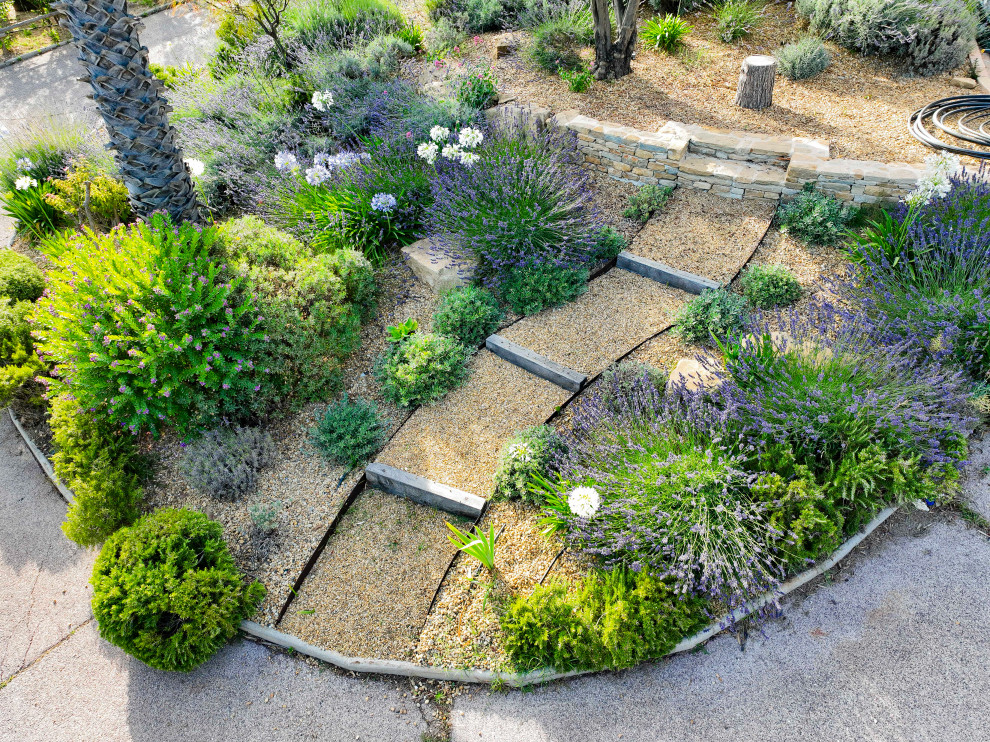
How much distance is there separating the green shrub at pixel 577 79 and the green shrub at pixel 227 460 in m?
6.00

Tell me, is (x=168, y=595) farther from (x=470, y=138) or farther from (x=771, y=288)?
(x=771, y=288)

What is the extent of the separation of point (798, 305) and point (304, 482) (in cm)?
477

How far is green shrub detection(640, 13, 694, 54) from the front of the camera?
868 cm

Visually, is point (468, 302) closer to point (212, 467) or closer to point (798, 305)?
point (212, 467)

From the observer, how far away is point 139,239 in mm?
5285

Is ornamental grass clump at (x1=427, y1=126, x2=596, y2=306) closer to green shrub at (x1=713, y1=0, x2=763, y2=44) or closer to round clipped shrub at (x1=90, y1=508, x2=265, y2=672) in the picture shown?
round clipped shrub at (x1=90, y1=508, x2=265, y2=672)

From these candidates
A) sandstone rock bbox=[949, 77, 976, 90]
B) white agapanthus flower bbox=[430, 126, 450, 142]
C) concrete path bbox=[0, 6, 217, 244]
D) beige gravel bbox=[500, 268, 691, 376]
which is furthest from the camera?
concrete path bbox=[0, 6, 217, 244]

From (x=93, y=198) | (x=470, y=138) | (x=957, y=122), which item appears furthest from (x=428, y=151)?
(x=957, y=122)

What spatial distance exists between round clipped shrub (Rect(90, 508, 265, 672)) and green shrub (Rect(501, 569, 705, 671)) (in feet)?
6.40

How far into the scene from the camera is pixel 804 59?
25.6ft

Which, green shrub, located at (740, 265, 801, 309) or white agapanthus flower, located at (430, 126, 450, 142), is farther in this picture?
white agapanthus flower, located at (430, 126, 450, 142)

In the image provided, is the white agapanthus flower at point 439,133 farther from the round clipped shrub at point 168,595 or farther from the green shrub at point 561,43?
the round clipped shrub at point 168,595

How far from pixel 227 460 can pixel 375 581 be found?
5.47ft

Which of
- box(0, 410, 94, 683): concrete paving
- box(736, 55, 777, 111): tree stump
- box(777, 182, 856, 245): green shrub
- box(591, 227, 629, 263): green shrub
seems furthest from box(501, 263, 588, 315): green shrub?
box(0, 410, 94, 683): concrete paving
